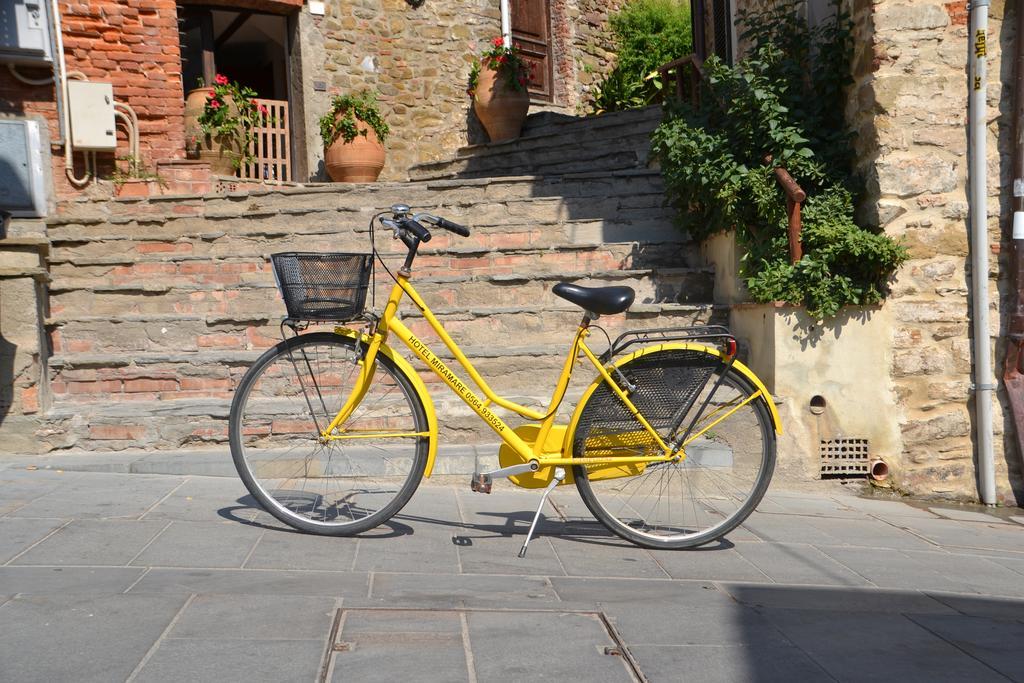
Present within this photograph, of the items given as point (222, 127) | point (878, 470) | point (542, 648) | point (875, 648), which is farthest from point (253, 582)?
point (222, 127)

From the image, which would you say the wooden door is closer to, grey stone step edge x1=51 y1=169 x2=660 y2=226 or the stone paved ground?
grey stone step edge x1=51 y1=169 x2=660 y2=226

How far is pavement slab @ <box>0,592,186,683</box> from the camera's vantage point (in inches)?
89.7

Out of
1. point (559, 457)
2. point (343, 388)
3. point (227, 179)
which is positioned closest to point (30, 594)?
point (343, 388)

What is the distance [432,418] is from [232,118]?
7.06 meters

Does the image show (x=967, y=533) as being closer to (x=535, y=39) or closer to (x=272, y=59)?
(x=535, y=39)

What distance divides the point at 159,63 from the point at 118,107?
0.66 metres

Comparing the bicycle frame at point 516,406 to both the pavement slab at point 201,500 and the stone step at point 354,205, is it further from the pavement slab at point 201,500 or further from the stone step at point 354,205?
the stone step at point 354,205

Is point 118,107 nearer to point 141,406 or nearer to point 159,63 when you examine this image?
point 159,63

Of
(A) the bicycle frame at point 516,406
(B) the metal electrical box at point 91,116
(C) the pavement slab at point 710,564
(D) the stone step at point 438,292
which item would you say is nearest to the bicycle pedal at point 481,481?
(A) the bicycle frame at point 516,406

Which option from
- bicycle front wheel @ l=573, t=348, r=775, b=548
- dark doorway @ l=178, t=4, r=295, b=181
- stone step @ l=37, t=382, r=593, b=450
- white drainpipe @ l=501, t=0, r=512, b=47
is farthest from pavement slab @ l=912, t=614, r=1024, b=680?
white drainpipe @ l=501, t=0, r=512, b=47

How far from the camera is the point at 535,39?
12.8m

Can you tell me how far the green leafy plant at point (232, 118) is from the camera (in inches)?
373

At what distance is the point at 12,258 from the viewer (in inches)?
188

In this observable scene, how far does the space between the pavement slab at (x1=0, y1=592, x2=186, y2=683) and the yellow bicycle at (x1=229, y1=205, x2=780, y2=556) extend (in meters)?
0.91
